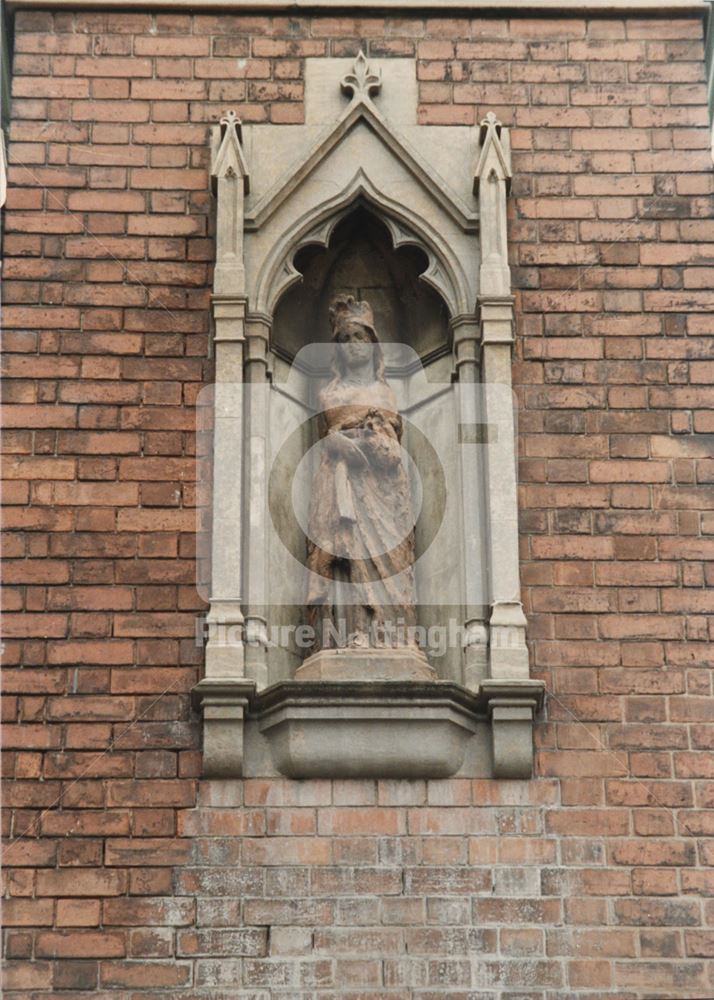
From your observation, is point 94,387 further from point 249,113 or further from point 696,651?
point 696,651

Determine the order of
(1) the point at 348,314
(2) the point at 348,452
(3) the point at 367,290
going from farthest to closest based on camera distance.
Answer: (3) the point at 367,290 < (1) the point at 348,314 < (2) the point at 348,452

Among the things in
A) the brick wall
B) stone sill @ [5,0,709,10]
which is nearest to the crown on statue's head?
the brick wall

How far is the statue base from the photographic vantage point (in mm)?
9859

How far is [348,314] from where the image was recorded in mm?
10938

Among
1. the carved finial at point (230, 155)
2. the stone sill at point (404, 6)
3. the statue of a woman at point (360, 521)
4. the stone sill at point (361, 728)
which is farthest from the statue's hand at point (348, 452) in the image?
the stone sill at point (404, 6)

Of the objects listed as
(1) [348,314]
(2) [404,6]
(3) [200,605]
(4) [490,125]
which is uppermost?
(2) [404,6]

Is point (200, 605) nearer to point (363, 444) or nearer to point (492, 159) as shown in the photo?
point (363, 444)

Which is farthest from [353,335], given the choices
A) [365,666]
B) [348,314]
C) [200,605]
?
[365,666]

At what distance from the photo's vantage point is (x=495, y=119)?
11031mm

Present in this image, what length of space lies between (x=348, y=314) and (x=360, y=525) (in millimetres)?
1230

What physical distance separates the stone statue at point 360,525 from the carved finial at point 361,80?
53.0 inches

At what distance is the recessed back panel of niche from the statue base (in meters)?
1.85

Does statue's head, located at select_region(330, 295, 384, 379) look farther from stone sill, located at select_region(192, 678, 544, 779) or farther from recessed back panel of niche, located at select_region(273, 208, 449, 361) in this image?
stone sill, located at select_region(192, 678, 544, 779)

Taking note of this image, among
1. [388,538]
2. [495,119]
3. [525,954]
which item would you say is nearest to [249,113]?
[495,119]
